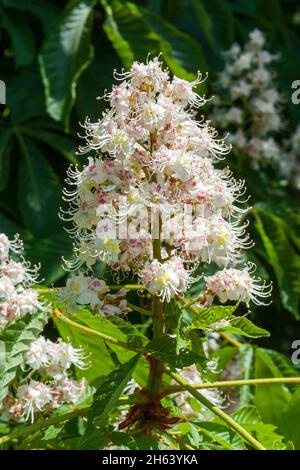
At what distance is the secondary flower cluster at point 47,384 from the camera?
2.03m

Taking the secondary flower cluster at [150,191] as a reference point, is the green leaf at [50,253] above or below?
below

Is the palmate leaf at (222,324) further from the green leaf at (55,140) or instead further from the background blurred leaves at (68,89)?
the green leaf at (55,140)

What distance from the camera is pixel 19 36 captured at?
3182 millimetres

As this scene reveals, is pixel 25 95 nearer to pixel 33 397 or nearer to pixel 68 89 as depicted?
pixel 68 89

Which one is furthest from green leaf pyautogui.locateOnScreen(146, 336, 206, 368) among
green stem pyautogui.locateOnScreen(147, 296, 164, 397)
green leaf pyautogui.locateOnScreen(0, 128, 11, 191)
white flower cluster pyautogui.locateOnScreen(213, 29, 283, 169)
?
white flower cluster pyautogui.locateOnScreen(213, 29, 283, 169)

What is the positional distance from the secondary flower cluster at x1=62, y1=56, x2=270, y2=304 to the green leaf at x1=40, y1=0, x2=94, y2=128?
104 cm

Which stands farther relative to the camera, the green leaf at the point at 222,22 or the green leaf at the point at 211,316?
the green leaf at the point at 222,22

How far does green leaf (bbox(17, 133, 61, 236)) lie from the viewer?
2969mm

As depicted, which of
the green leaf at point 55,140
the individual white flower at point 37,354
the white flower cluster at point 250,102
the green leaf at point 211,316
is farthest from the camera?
the white flower cluster at point 250,102

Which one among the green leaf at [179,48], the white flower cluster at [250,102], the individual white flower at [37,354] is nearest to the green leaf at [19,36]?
the green leaf at [179,48]

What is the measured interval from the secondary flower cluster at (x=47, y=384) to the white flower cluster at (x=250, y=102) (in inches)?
58.0

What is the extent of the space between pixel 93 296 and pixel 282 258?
1195mm

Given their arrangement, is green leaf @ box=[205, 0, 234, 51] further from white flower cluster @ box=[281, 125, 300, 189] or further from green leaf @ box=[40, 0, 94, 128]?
green leaf @ box=[40, 0, 94, 128]

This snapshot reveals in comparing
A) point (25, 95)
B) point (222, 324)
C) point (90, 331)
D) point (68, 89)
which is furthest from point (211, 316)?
point (25, 95)
